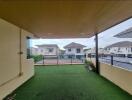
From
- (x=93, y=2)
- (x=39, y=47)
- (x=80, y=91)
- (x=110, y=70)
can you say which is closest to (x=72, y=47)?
(x=39, y=47)

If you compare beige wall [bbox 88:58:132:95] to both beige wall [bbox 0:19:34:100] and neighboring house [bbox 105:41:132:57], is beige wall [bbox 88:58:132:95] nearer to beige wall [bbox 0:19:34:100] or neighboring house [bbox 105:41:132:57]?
neighboring house [bbox 105:41:132:57]

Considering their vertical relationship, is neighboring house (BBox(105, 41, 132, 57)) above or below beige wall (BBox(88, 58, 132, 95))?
above

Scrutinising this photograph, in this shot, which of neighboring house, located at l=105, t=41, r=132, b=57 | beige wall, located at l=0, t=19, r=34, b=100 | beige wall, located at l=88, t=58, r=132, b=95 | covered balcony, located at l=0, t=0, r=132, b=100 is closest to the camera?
covered balcony, located at l=0, t=0, r=132, b=100

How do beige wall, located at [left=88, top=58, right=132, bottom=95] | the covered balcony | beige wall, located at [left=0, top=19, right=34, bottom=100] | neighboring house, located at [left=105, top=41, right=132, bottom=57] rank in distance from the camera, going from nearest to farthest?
the covered balcony
beige wall, located at [left=0, top=19, right=34, bottom=100]
beige wall, located at [left=88, top=58, right=132, bottom=95]
neighboring house, located at [left=105, top=41, right=132, bottom=57]

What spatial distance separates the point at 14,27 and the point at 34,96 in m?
2.50

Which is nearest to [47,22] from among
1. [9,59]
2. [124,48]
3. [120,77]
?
[9,59]

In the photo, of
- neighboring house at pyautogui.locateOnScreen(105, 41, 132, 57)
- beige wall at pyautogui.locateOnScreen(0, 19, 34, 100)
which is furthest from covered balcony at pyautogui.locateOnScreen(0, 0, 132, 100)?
neighboring house at pyautogui.locateOnScreen(105, 41, 132, 57)

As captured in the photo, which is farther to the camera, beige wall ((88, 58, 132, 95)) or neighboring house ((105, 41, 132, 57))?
neighboring house ((105, 41, 132, 57))

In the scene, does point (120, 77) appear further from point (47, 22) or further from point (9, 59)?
point (9, 59)

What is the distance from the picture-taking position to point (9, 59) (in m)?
4.95

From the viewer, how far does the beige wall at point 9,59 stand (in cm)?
441

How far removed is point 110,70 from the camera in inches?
267

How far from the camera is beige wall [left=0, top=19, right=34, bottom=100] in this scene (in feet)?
14.5

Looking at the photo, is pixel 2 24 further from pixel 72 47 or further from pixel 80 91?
pixel 72 47
